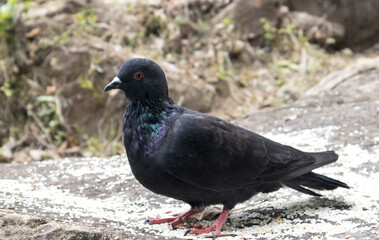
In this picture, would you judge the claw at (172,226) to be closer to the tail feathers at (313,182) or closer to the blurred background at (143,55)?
the tail feathers at (313,182)

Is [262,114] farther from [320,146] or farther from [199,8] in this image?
[199,8]

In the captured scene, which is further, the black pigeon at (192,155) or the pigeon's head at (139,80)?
the pigeon's head at (139,80)

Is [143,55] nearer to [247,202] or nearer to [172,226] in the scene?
[247,202]

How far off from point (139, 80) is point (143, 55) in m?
4.86

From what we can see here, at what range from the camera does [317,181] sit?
3844 millimetres

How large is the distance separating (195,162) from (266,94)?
5.77 m

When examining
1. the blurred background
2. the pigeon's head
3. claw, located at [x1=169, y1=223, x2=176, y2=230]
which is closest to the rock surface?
claw, located at [x1=169, y1=223, x2=176, y2=230]

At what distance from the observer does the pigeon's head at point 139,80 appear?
3588mm

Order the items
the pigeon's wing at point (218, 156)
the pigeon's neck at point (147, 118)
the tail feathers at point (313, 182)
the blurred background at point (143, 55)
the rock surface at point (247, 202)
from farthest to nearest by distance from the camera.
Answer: the blurred background at point (143, 55), the tail feathers at point (313, 182), the pigeon's neck at point (147, 118), the pigeon's wing at point (218, 156), the rock surface at point (247, 202)

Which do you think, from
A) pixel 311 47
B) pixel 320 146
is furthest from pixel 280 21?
pixel 320 146

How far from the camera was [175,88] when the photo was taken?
795 cm

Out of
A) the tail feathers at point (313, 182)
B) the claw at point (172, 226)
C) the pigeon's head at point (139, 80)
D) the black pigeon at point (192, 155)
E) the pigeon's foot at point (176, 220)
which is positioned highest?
the pigeon's head at point (139, 80)

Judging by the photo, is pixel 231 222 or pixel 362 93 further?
pixel 362 93

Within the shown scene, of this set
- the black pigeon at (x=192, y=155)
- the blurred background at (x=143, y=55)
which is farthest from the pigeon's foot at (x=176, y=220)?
the blurred background at (x=143, y=55)
